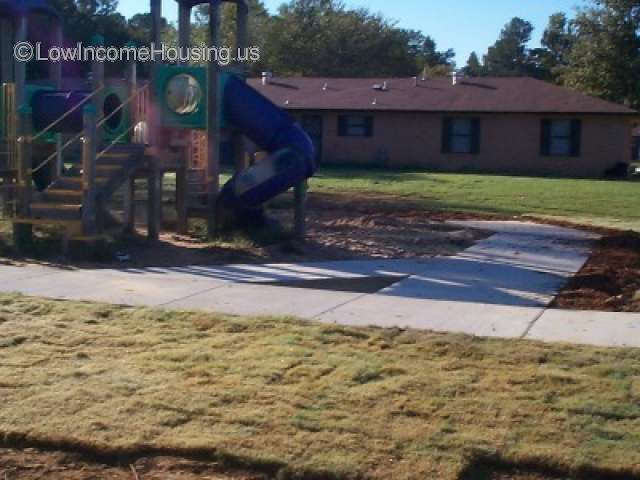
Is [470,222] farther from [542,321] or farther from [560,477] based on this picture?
[560,477]

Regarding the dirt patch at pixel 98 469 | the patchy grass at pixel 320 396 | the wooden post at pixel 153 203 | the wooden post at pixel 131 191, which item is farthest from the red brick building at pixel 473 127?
the dirt patch at pixel 98 469

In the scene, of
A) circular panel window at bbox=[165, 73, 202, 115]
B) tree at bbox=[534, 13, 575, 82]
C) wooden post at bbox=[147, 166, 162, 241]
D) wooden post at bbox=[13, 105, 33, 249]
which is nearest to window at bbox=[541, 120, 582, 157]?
circular panel window at bbox=[165, 73, 202, 115]

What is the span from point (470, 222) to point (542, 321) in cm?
902

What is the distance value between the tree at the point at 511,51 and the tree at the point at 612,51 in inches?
2212

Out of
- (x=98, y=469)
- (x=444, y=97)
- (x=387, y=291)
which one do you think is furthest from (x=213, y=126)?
(x=444, y=97)

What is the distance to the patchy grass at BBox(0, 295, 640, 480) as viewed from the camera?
5.26 metres

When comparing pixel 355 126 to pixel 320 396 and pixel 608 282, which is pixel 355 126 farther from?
pixel 320 396

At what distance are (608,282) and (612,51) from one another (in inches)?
1583

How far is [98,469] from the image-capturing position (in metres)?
5.19

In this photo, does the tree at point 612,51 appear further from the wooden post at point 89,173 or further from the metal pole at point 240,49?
the wooden post at point 89,173

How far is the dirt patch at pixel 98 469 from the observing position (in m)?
5.08

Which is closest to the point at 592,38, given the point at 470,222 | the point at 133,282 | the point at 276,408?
the point at 470,222

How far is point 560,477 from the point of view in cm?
508

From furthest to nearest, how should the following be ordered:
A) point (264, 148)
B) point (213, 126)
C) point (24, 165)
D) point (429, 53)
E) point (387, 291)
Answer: point (429, 53) → point (264, 148) → point (213, 126) → point (24, 165) → point (387, 291)
